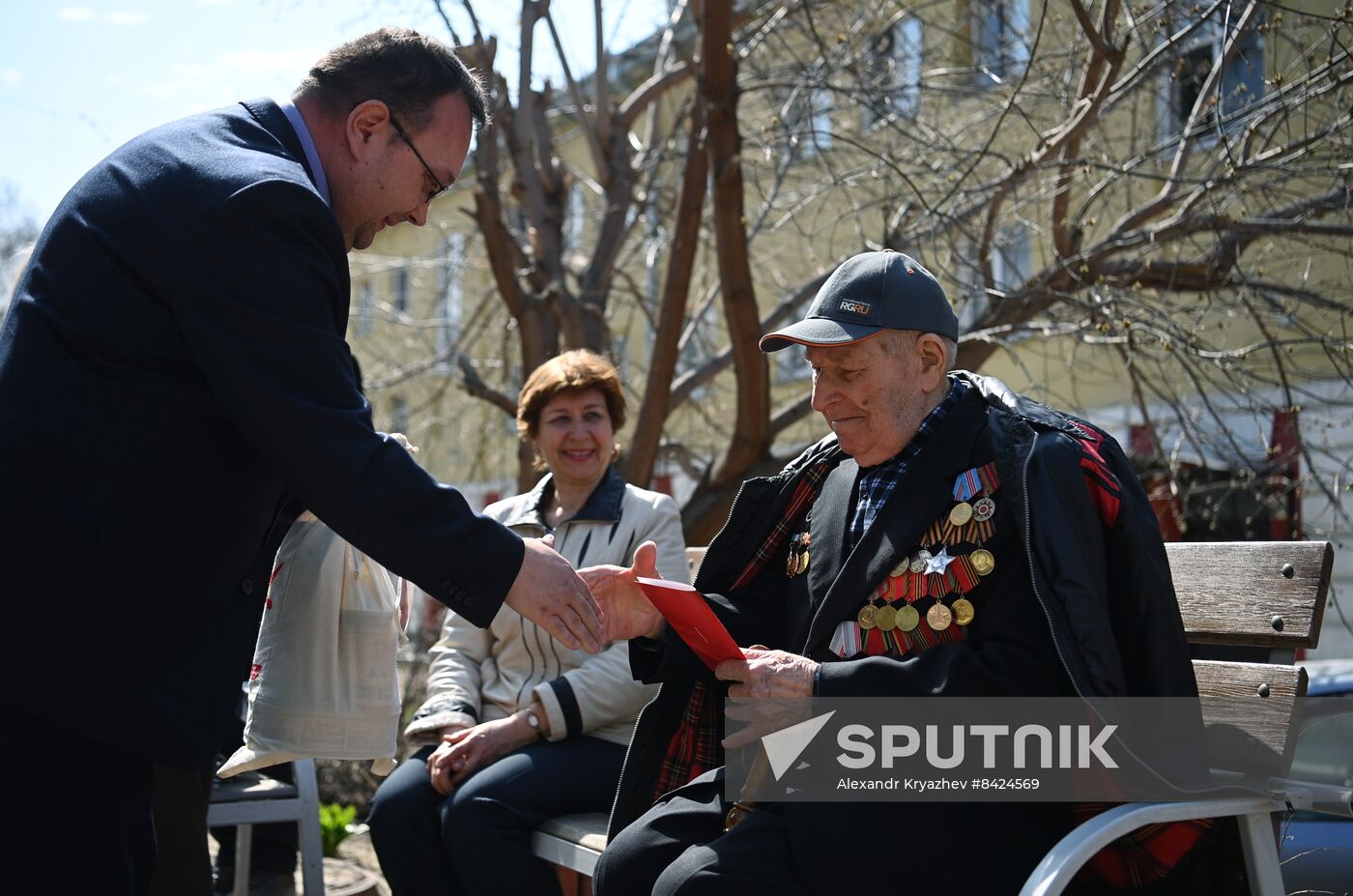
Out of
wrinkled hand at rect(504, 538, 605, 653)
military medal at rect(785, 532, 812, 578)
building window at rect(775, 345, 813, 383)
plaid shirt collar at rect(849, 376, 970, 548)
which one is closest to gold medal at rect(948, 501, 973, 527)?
plaid shirt collar at rect(849, 376, 970, 548)

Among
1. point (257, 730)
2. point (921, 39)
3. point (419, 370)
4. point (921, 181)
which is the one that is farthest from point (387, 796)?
point (419, 370)

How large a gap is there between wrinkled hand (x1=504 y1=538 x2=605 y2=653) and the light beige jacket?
1380mm

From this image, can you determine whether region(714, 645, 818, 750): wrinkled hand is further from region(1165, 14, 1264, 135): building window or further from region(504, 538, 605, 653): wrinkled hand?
region(1165, 14, 1264, 135): building window

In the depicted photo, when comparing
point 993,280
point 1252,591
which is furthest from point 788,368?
point 1252,591

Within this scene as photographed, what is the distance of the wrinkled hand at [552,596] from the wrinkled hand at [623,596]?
0.57 meters

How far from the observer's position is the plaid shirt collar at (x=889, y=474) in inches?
114

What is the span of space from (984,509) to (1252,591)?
0.66 meters

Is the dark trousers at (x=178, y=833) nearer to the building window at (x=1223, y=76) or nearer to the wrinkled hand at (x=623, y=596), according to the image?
the wrinkled hand at (x=623, y=596)

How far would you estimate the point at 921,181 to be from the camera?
6.39m

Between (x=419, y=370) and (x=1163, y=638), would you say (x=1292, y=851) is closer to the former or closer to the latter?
(x=1163, y=638)

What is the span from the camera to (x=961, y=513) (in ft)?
8.88

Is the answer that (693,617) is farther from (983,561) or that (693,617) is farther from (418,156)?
(418,156)

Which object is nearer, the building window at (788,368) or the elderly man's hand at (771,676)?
the elderly man's hand at (771,676)

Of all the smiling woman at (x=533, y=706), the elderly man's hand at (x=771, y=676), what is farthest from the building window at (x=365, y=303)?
the elderly man's hand at (x=771, y=676)
